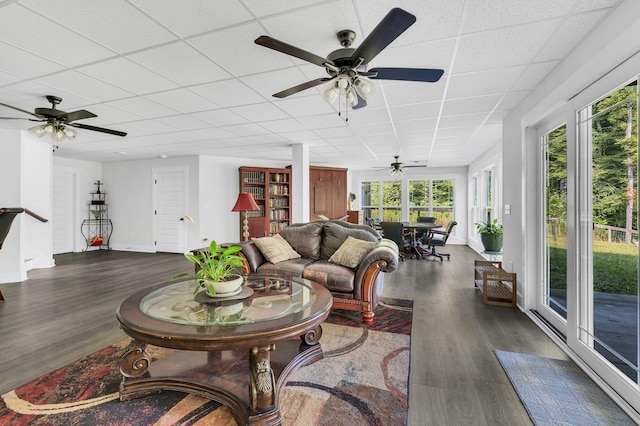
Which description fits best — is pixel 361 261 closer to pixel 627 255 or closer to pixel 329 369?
pixel 329 369

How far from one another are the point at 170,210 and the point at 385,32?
7.13 m

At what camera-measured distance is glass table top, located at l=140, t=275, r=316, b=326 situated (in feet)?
5.56

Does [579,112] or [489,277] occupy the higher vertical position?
[579,112]

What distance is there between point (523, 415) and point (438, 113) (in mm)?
3378

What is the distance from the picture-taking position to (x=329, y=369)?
209 cm

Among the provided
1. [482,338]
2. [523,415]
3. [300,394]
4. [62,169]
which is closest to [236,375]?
[300,394]

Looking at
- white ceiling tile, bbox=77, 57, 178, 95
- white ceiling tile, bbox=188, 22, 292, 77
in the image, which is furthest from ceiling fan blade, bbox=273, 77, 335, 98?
white ceiling tile, bbox=77, 57, 178, 95

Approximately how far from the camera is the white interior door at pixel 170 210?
7199 millimetres

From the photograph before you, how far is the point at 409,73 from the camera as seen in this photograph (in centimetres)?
209

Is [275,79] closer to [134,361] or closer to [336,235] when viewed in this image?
[336,235]

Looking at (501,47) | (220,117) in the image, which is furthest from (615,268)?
(220,117)

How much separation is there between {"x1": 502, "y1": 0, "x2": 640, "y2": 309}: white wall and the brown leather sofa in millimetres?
1475

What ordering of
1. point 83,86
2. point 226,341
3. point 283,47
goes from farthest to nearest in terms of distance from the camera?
point 83,86 < point 283,47 < point 226,341

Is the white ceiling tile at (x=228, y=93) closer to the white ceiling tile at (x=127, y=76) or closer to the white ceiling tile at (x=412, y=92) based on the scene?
the white ceiling tile at (x=127, y=76)
